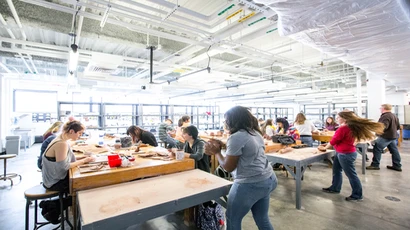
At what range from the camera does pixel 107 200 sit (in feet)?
4.65

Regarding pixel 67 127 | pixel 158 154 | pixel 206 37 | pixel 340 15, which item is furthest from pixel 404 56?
pixel 67 127

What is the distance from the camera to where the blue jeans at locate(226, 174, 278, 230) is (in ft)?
4.85

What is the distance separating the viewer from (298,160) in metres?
2.78

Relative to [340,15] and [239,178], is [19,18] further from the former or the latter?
[340,15]

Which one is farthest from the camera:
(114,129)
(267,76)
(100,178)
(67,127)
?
(114,129)

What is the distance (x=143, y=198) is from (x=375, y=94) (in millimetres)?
7558

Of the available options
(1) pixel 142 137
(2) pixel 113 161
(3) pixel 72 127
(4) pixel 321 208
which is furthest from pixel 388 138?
(3) pixel 72 127

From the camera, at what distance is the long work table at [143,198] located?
3.98 feet

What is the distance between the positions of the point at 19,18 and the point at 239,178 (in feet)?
13.0

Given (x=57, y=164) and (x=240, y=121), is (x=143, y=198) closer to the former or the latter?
(x=240, y=121)

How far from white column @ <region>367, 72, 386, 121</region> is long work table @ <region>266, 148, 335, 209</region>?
13.9 feet

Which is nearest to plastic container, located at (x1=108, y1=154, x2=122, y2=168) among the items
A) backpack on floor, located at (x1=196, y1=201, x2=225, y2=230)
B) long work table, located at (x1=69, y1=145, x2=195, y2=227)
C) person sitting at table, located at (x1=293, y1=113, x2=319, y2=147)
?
long work table, located at (x1=69, y1=145, x2=195, y2=227)

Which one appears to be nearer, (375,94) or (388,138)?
(388,138)

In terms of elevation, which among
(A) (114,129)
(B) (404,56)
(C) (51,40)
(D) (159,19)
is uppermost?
(C) (51,40)
